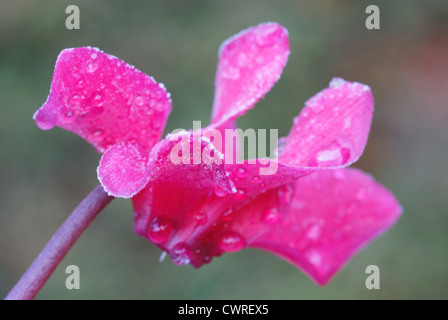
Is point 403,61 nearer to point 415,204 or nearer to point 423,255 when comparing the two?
point 415,204

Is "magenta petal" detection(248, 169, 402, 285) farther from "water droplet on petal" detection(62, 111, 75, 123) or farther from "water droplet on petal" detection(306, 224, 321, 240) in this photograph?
Answer: "water droplet on petal" detection(62, 111, 75, 123)

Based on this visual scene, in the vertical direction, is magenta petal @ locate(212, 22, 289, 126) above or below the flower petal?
above

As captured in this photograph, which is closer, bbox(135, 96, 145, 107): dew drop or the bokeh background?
bbox(135, 96, 145, 107): dew drop

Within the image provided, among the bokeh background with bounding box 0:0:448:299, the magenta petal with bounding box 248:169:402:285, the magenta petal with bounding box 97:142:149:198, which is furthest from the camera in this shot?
the bokeh background with bounding box 0:0:448:299

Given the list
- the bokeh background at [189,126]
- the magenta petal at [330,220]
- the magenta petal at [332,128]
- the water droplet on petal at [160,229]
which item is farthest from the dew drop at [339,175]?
the bokeh background at [189,126]

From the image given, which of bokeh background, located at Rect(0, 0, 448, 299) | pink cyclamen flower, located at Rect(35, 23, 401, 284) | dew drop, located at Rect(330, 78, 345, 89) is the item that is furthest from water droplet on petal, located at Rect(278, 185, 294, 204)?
bokeh background, located at Rect(0, 0, 448, 299)

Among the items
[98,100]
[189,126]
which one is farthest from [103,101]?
[189,126]

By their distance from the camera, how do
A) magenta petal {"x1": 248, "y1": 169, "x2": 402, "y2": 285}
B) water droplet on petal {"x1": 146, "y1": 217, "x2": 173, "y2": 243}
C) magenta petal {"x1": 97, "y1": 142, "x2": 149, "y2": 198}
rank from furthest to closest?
1. magenta petal {"x1": 248, "y1": 169, "x2": 402, "y2": 285}
2. water droplet on petal {"x1": 146, "y1": 217, "x2": 173, "y2": 243}
3. magenta petal {"x1": 97, "y1": 142, "x2": 149, "y2": 198}
